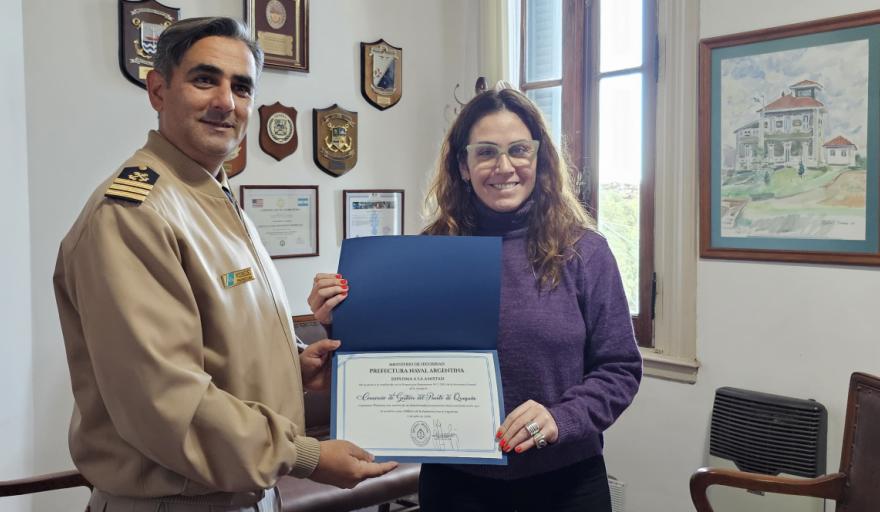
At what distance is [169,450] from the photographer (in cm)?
108

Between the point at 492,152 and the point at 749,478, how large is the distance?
1143 millimetres

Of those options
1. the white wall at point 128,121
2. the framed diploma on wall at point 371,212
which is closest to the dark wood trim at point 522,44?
the white wall at point 128,121

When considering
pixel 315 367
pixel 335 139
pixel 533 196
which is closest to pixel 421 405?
pixel 315 367

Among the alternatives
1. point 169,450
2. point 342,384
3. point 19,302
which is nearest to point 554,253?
point 342,384

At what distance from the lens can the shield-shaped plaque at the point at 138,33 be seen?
8.54 feet

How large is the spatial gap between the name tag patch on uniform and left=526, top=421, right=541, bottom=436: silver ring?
558 mm

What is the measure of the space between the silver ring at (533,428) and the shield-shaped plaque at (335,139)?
219cm

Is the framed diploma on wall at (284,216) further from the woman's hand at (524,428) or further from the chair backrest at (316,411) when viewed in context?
the woman's hand at (524,428)

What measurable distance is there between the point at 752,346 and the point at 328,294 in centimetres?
185

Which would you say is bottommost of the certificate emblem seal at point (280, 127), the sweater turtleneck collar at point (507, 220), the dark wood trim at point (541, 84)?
the sweater turtleneck collar at point (507, 220)

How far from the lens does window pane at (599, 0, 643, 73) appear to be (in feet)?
9.77

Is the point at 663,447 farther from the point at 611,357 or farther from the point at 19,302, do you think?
the point at 19,302

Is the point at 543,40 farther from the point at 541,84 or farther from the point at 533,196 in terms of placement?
the point at 533,196

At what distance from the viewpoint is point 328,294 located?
1.38 m
